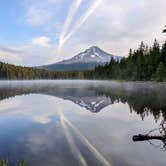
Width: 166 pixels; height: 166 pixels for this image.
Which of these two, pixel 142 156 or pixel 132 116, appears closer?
pixel 142 156

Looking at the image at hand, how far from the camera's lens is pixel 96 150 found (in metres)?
14.7

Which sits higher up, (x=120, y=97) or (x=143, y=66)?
(x=143, y=66)

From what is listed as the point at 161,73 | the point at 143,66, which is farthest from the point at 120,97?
the point at 143,66

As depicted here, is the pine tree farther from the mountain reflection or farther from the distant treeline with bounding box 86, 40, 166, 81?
the mountain reflection

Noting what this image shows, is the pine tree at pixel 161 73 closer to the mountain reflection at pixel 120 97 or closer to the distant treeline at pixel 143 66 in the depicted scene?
the distant treeline at pixel 143 66

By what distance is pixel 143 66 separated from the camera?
11062 cm

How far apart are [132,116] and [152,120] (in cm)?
332

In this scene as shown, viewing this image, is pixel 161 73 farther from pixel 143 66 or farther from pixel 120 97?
pixel 120 97

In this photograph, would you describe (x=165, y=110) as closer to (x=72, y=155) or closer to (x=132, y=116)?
(x=132, y=116)

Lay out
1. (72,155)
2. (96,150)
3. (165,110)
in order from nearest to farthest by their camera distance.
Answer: (72,155) → (96,150) → (165,110)

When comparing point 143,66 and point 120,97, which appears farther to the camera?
point 143,66

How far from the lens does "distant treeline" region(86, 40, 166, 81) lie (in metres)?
92.4

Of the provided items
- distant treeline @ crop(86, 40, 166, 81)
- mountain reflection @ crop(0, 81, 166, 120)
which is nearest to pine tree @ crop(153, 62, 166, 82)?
distant treeline @ crop(86, 40, 166, 81)

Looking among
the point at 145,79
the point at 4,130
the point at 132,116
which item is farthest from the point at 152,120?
the point at 145,79
